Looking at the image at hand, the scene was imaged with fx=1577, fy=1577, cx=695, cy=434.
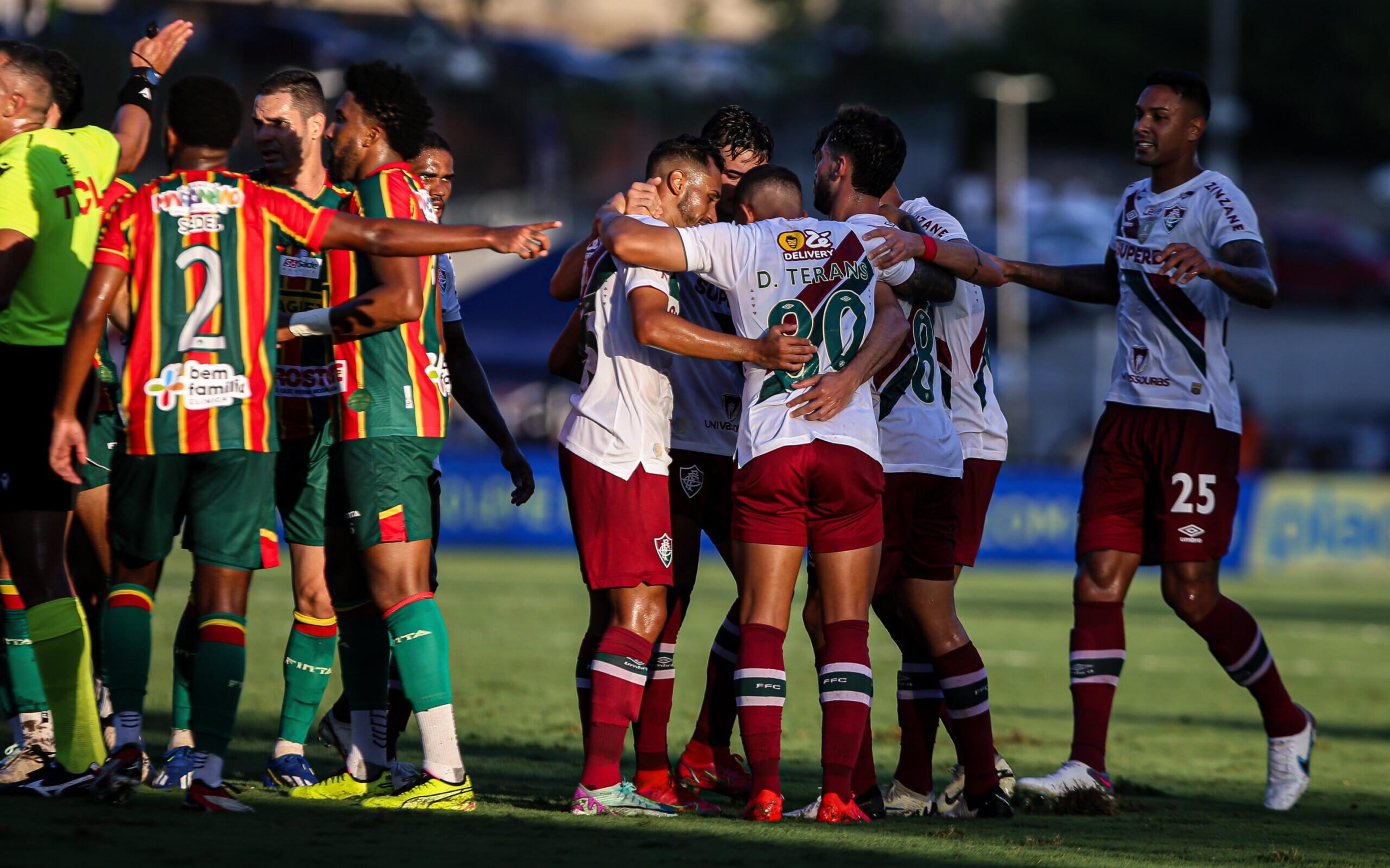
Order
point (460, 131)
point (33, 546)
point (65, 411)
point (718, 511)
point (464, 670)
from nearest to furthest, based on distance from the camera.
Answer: point (65, 411), point (33, 546), point (718, 511), point (464, 670), point (460, 131)

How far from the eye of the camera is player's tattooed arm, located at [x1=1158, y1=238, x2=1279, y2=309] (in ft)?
21.7

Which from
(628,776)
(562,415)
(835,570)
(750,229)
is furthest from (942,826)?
(562,415)

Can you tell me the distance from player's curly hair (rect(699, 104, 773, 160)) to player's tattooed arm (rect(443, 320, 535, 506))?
4.45ft

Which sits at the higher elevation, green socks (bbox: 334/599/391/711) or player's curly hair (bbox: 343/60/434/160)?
player's curly hair (bbox: 343/60/434/160)

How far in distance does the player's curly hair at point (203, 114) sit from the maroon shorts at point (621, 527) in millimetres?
1730

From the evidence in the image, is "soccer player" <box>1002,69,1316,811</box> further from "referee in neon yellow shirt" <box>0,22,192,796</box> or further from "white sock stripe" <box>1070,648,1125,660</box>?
"referee in neon yellow shirt" <box>0,22,192,796</box>

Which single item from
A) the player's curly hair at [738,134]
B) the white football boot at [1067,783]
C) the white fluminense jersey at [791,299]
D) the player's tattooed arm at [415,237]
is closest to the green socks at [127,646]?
the player's tattooed arm at [415,237]

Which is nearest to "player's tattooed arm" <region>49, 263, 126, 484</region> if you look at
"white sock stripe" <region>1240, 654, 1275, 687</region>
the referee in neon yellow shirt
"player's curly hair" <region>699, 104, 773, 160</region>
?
the referee in neon yellow shirt

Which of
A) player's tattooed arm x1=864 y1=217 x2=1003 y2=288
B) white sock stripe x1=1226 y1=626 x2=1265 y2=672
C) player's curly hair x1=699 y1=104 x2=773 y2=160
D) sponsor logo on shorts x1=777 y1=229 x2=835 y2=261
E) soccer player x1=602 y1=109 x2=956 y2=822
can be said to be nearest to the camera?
soccer player x1=602 y1=109 x2=956 y2=822

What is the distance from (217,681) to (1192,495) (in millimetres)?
4303

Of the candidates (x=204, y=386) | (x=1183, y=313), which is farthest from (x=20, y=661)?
(x=1183, y=313)

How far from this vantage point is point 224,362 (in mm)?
5379

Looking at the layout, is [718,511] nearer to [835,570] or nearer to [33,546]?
[835,570]

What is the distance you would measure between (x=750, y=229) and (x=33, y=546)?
2.82 metres
